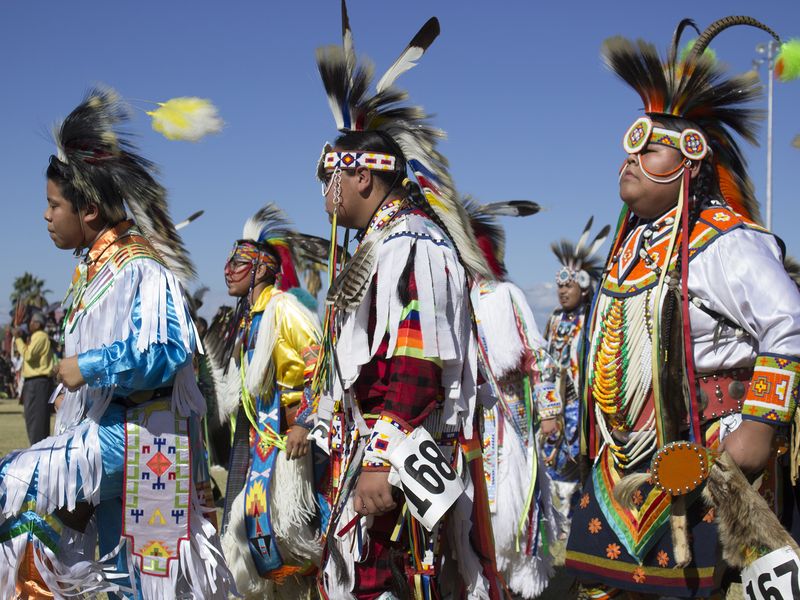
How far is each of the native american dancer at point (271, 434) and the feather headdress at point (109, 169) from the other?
38.7 inches

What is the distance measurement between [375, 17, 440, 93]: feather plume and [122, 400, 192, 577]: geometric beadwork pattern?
4.32ft

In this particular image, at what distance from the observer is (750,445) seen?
234 cm

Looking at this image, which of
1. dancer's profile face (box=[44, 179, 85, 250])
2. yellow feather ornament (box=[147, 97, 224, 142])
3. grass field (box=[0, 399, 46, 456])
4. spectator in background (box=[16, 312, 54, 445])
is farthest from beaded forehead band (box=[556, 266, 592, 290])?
grass field (box=[0, 399, 46, 456])

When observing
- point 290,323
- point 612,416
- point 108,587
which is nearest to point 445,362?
point 612,416

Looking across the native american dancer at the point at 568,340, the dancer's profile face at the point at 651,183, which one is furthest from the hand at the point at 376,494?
the native american dancer at the point at 568,340

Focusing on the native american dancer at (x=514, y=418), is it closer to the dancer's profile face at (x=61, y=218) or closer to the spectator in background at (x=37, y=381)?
the dancer's profile face at (x=61, y=218)

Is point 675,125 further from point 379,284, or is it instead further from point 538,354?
point 538,354

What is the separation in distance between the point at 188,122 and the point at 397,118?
0.90 m

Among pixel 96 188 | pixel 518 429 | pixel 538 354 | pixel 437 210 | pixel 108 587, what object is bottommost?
pixel 108 587

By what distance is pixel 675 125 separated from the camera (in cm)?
276

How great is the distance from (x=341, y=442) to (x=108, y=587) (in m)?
0.97

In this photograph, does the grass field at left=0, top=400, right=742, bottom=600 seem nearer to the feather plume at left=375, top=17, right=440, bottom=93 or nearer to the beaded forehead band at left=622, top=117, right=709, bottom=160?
the beaded forehead band at left=622, top=117, right=709, bottom=160

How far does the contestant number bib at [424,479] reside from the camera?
95.4 inches

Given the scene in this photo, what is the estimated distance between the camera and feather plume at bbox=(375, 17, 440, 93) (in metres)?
2.94
